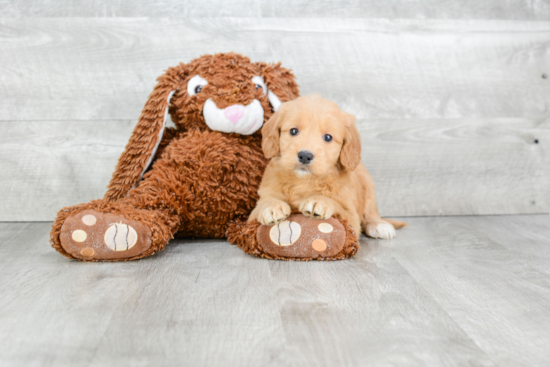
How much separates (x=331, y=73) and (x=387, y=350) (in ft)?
4.33

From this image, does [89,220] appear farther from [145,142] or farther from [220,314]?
[220,314]

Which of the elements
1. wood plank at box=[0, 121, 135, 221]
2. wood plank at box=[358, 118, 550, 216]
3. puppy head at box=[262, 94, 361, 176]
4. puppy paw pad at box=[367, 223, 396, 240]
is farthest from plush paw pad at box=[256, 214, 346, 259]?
wood plank at box=[0, 121, 135, 221]

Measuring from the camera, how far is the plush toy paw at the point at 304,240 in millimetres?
1325

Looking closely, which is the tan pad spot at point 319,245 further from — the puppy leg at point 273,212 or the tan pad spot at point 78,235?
the tan pad spot at point 78,235

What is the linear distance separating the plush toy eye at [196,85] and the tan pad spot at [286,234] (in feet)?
1.73

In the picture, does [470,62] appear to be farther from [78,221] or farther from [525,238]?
[78,221]

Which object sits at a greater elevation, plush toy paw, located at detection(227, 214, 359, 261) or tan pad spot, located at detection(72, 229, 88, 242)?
tan pad spot, located at detection(72, 229, 88, 242)

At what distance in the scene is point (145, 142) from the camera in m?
1.52

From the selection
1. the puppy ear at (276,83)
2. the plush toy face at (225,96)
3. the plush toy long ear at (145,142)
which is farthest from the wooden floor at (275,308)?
the puppy ear at (276,83)

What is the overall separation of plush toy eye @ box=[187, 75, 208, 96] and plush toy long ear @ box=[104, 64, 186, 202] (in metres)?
0.05

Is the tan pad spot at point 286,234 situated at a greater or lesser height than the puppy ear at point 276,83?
lesser

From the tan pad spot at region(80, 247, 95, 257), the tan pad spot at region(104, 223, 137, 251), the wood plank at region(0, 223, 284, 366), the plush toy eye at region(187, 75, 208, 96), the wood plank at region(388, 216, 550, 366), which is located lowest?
the wood plank at region(388, 216, 550, 366)

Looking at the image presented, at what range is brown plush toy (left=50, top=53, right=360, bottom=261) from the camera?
1.47 m

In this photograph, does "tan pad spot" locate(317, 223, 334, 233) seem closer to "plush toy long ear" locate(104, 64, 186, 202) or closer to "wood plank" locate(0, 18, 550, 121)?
"plush toy long ear" locate(104, 64, 186, 202)
